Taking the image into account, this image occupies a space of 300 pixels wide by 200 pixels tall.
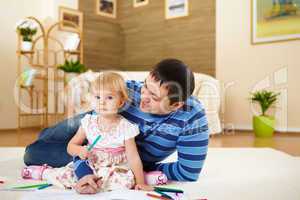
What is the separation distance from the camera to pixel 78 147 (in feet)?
4.41

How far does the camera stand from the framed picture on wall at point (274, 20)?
440cm

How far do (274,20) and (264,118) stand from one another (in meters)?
1.32

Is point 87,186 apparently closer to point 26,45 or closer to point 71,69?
point 71,69

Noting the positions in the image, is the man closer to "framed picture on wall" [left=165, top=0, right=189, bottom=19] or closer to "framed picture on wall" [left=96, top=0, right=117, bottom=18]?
"framed picture on wall" [left=165, top=0, right=189, bottom=19]

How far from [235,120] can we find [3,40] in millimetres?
3178

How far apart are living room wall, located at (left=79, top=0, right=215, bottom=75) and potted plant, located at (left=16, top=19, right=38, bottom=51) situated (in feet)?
3.96

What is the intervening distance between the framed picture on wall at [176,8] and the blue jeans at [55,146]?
408 cm

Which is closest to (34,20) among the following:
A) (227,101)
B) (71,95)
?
(71,95)

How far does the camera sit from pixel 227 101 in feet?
16.1

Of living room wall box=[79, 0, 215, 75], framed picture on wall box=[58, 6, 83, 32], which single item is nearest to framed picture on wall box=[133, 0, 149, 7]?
living room wall box=[79, 0, 215, 75]

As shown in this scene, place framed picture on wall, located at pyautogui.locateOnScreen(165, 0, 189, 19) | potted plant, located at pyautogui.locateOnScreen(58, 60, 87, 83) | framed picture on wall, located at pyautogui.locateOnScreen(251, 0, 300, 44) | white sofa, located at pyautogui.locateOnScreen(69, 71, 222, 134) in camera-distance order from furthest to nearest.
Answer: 1. framed picture on wall, located at pyautogui.locateOnScreen(165, 0, 189, 19)
2. framed picture on wall, located at pyautogui.locateOnScreen(251, 0, 300, 44)
3. potted plant, located at pyautogui.locateOnScreen(58, 60, 87, 83)
4. white sofa, located at pyautogui.locateOnScreen(69, 71, 222, 134)

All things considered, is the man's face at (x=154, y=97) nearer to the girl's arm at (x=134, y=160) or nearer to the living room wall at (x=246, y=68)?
the girl's arm at (x=134, y=160)

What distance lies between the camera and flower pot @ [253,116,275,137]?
4.08 metres

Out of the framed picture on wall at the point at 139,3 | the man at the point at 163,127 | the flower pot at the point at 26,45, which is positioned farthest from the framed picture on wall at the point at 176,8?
the man at the point at 163,127
